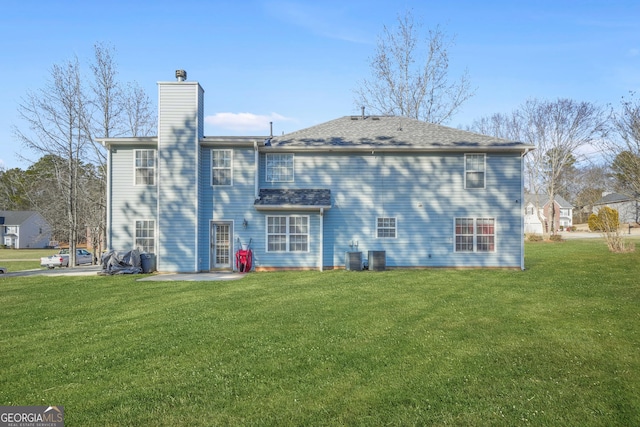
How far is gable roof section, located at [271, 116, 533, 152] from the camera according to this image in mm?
17000

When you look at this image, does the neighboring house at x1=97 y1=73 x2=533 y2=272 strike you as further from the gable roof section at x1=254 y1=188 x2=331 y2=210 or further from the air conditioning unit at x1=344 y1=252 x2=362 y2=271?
the air conditioning unit at x1=344 y1=252 x2=362 y2=271

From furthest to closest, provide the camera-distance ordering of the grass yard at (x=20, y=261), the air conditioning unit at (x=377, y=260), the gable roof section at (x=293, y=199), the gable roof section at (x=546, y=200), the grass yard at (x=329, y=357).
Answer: the gable roof section at (x=546, y=200) < the grass yard at (x=20, y=261) < the air conditioning unit at (x=377, y=260) < the gable roof section at (x=293, y=199) < the grass yard at (x=329, y=357)

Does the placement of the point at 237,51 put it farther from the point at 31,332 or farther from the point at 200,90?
the point at 31,332

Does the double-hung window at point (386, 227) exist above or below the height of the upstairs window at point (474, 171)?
below

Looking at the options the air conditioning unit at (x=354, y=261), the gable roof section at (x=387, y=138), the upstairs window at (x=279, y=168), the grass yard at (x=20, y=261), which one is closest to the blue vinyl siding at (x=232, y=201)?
the upstairs window at (x=279, y=168)

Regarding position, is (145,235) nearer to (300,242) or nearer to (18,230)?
(300,242)

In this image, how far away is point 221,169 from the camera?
56.1ft

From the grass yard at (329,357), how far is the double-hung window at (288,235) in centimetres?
621

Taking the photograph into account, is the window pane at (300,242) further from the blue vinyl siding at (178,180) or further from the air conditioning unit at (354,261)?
the blue vinyl siding at (178,180)

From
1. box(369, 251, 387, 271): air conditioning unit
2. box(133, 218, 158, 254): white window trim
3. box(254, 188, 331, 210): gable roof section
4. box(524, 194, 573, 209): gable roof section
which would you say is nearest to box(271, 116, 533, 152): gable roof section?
box(254, 188, 331, 210): gable roof section

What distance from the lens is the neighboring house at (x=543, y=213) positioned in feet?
A: 187

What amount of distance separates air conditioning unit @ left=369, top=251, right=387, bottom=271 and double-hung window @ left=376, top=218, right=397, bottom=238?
3.27 ft

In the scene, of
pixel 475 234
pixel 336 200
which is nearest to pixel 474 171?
pixel 475 234

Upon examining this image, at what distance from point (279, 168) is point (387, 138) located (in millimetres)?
4695
